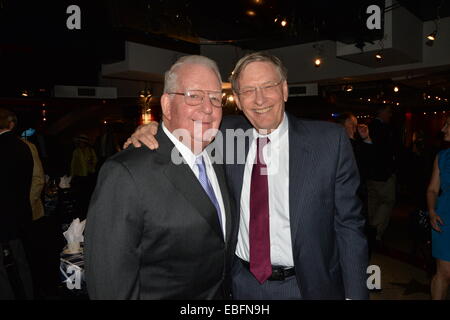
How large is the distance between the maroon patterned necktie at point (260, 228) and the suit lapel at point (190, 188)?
30 centimetres

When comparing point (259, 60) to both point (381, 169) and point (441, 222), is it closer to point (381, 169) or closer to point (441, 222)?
point (441, 222)

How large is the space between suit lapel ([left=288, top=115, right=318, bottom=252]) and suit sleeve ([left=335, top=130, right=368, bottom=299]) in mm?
164

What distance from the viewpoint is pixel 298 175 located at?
1678mm

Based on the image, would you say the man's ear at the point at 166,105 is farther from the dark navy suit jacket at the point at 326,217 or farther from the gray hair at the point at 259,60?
the dark navy suit jacket at the point at 326,217

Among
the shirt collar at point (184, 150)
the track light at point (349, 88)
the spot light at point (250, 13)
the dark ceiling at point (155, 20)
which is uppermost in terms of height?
the dark ceiling at point (155, 20)

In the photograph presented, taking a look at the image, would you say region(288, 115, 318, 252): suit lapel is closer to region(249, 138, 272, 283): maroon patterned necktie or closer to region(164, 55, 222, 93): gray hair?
region(249, 138, 272, 283): maroon patterned necktie

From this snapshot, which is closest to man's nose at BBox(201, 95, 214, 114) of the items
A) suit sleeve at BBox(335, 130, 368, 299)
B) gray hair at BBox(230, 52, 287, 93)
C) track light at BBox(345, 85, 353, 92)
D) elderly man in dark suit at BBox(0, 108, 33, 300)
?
gray hair at BBox(230, 52, 287, 93)

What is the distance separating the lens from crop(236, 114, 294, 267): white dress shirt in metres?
1.71

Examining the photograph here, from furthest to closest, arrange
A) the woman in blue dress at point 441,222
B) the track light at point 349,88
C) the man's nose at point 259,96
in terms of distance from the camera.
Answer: the track light at point 349,88 < the woman in blue dress at point 441,222 < the man's nose at point 259,96

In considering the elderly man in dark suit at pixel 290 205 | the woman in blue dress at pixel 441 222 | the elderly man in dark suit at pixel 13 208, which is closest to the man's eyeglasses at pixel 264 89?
the elderly man in dark suit at pixel 290 205

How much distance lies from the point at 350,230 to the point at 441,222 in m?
2.04

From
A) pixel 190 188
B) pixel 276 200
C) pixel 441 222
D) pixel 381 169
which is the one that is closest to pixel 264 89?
pixel 276 200

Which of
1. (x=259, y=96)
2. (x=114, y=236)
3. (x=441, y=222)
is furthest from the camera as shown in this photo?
(x=441, y=222)

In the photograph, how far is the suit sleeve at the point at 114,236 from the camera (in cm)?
127
